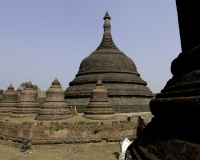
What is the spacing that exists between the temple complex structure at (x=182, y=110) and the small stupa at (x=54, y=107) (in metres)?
11.5

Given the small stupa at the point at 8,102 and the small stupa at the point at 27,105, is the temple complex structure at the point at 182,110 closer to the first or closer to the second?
the small stupa at the point at 27,105

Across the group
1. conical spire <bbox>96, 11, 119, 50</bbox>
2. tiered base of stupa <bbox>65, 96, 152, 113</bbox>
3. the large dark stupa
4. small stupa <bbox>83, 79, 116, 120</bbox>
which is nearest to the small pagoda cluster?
small stupa <bbox>83, 79, 116, 120</bbox>

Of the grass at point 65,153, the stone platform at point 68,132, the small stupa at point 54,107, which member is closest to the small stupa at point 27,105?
the small stupa at point 54,107

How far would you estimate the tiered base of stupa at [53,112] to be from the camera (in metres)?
13.0

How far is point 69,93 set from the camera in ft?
62.5

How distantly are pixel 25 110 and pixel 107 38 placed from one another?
1337 cm

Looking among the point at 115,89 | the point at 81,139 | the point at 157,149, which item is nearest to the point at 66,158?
the point at 81,139

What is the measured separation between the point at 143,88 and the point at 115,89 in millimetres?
3789

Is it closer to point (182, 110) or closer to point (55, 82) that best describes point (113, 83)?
point (55, 82)

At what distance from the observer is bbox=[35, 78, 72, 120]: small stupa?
13.1 m

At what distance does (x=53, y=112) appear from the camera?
13.2 meters

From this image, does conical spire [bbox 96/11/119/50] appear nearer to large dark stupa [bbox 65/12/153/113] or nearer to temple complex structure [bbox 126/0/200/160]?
large dark stupa [bbox 65/12/153/113]

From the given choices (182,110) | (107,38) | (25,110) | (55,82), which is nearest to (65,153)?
(55,82)

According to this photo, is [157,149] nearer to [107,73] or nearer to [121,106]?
[121,106]
